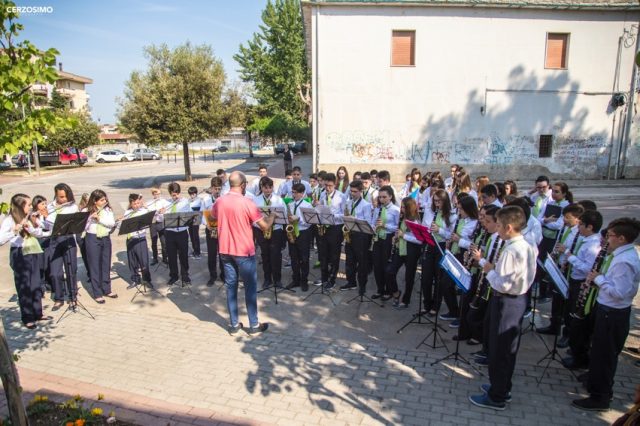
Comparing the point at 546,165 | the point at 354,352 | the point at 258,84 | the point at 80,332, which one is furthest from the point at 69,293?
the point at 258,84

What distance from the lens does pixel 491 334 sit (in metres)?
4.71

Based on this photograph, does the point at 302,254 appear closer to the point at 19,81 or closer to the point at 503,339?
the point at 503,339

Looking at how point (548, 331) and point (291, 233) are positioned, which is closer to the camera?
point (548, 331)

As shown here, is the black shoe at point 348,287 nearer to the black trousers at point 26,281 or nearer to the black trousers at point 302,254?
the black trousers at point 302,254

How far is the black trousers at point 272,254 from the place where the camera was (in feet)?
27.2

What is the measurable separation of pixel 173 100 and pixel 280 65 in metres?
26.5

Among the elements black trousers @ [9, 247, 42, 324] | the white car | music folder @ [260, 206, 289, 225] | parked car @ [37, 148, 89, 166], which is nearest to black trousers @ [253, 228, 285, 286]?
music folder @ [260, 206, 289, 225]

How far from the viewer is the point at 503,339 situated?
4.56 m

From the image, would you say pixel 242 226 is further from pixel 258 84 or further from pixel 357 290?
pixel 258 84

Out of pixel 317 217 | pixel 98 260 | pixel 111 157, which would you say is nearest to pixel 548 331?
pixel 317 217

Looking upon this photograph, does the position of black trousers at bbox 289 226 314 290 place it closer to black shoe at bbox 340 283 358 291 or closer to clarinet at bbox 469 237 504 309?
black shoe at bbox 340 283 358 291

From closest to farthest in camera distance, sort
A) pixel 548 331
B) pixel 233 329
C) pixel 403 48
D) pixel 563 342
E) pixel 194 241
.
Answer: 1. pixel 563 342
2. pixel 548 331
3. pixel 233 329
4. pixel 194 241
5. pixel 403 48

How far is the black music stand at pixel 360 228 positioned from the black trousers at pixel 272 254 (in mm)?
1488

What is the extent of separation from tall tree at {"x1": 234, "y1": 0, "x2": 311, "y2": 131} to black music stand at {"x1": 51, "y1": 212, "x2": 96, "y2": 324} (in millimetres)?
39257
